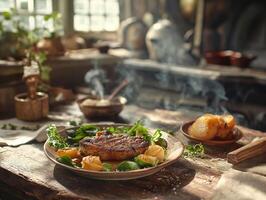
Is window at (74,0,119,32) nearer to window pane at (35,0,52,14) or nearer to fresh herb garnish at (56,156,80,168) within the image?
window pane at (35,0,52,14)

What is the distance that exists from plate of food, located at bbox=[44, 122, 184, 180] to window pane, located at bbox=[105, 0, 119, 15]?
4714 mm

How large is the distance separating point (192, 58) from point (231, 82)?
3.16ft

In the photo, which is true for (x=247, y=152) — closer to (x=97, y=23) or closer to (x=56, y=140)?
(x=56, y=140)

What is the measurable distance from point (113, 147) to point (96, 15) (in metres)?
4.81

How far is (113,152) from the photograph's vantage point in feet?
5.00

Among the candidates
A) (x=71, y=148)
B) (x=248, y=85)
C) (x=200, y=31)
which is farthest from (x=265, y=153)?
(x=200, y=31)

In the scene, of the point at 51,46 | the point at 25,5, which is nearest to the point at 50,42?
the point at 51,46

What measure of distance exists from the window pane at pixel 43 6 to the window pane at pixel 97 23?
3.76 feet

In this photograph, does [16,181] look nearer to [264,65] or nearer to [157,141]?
[157,141]

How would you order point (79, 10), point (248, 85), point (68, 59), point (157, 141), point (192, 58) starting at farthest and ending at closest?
point (79, 10), point (192, 58), point (248, 85), point (68, 59), point (157, 141)

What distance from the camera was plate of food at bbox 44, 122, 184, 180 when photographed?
1.45 meters

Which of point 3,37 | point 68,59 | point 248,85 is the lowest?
point 248,85

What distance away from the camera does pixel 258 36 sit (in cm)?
584

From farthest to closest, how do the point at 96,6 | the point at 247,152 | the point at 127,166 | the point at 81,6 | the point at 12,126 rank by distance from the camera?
the point at 96,6
the point at 81,6
the point at 12,126
the point at 247,152
the point at 127,166
